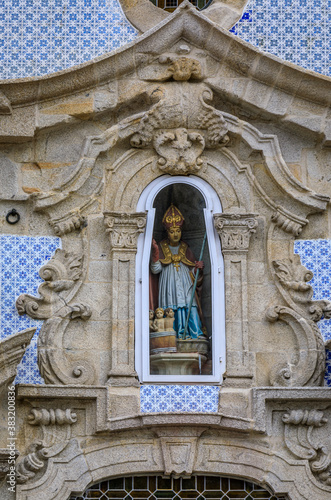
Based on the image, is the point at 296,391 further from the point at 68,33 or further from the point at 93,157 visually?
the point at 68,33

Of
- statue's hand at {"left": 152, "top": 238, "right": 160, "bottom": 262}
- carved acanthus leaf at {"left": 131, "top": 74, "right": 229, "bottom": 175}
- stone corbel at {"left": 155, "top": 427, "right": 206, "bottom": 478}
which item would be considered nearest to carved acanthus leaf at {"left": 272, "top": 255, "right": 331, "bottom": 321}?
statue's hand at {"left": 152, "top": 238, "right": 160, "bottom": 262}

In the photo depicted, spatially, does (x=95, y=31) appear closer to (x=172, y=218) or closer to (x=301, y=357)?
(x=172, y=218)

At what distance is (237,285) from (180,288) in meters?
0.46

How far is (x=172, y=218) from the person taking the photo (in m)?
11.4

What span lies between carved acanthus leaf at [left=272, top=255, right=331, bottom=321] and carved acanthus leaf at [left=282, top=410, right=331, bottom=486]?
78 cm

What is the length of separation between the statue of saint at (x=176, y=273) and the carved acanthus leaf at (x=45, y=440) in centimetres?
115

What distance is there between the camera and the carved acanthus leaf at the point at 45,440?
1061cm

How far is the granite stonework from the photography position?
1071 centimetres

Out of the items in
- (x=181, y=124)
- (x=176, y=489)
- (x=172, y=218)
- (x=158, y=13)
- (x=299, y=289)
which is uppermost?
(x=158, y=13)

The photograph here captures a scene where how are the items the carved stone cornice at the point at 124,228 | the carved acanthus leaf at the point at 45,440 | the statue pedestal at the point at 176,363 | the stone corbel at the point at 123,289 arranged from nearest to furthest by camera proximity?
the carved acanthus leaf at the point at 45,440 → the stone corbel at the point at 123,289 → the statue pedestal at the point at 176,363 → the carved stone cornice at the point at 124,228

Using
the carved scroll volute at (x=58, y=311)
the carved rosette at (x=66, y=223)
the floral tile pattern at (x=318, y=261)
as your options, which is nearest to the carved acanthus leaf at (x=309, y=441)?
the floral tile pattern at (x=318, y=261)

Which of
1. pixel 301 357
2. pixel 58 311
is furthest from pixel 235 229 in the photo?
pixel 58 311

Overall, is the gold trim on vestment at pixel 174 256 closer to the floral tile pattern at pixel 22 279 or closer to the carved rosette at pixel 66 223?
the carved rosette at pixel 66 223

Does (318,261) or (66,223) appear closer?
(66,223)
